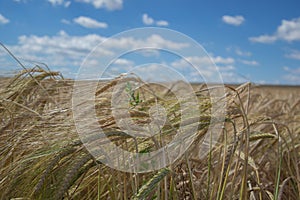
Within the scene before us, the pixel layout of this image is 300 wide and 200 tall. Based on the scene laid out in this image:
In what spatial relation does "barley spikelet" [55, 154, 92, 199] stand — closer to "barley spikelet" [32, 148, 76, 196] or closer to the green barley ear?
"barley spikelet" [32, 148, 76, 196]

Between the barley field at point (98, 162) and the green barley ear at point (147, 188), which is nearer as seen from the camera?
the green barley ear at point (147, 188)

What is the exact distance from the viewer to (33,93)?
169 cm

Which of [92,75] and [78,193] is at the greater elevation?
[92,75]

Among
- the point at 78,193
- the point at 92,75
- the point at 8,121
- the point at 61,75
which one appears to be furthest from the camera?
the point at 61,75

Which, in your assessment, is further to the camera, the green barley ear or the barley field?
the barley field

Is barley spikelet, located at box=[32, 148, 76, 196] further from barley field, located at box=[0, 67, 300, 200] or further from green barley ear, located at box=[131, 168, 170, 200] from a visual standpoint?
green barley ear, located at box=[131, 168, 170, 200]

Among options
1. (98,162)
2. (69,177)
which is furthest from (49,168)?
(98,162)

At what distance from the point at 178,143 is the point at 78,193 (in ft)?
1.14

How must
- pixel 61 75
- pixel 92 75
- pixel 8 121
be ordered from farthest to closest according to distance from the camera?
pixel 61 75
pixel 92 75
pixel 8 121

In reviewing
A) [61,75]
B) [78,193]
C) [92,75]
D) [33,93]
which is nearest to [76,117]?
[78,193]

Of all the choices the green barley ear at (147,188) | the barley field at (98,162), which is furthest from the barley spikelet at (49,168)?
the green barley ear at (147,188)

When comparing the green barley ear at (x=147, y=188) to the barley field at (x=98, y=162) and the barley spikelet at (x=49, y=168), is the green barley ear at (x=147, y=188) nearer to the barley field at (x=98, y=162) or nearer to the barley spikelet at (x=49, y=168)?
the barley field at (x=98, y=162)

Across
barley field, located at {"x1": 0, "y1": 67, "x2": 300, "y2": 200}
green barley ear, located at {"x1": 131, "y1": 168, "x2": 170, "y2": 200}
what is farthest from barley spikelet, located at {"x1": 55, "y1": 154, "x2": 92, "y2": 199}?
green barley ear, located at {"x1": 131, "y1": 168, "x2": 170, "y2": 200}

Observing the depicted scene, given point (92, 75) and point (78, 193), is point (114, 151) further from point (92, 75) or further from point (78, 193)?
point (92, 75)
